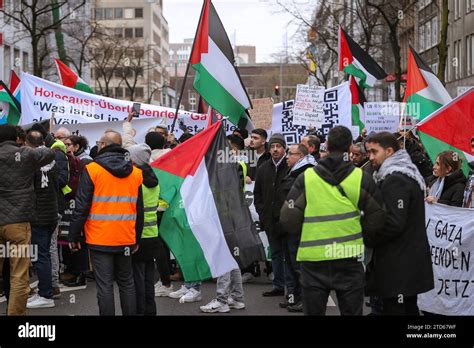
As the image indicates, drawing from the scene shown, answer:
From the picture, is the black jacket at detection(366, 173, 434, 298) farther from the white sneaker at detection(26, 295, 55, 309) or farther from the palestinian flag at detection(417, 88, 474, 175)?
the white sneaker at detection(26, 295, 55, 309)

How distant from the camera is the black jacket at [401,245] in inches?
263

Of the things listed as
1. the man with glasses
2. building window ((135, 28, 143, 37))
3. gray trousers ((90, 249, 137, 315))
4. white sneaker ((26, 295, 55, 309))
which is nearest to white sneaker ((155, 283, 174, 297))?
white sneaker ((26, 295, 55, 309))

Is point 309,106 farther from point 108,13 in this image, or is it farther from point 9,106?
point 108,13

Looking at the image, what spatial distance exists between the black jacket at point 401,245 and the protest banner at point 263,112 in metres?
8.27

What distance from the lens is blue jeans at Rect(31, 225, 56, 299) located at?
382 inches

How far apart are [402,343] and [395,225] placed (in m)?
0.97

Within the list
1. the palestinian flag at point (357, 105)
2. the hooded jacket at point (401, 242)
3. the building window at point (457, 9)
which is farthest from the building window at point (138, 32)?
the hooded jacket at point (401, 242)

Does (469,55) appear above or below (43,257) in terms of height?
above

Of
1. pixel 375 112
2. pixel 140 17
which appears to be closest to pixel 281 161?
pixel 375 112

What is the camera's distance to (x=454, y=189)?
30.5 ft

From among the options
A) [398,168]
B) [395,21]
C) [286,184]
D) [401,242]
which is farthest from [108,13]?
[401,242]

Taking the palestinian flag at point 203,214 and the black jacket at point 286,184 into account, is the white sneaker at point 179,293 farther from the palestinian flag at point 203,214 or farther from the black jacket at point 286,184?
the palestinian flag at point 203,214

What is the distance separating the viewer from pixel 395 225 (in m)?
6.61

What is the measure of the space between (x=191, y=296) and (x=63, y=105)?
588cm
